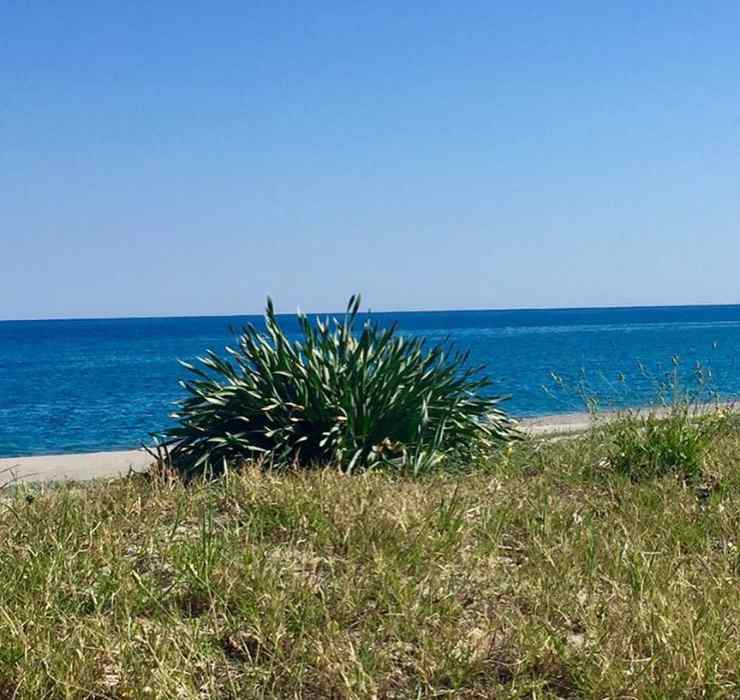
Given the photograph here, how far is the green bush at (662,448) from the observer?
7.86 metres

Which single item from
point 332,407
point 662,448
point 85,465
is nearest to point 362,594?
point 662,448

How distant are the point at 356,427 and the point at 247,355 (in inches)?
61.1

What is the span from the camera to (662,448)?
801 cm

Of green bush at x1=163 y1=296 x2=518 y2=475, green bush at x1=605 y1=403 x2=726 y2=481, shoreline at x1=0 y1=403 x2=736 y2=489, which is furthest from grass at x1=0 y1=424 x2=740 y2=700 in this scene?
shoreline at x1=0 y1=403 x2=736 y2=489

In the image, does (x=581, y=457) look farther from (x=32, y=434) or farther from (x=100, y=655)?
(x=32, y=434)

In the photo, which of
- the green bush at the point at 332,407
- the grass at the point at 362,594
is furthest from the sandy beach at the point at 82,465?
the grass at the point at 362,594

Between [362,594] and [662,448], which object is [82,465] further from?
[362,594]

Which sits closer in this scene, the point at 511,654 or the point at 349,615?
the point at 511,654

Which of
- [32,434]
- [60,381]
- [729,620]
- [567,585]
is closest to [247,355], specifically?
[567,585]

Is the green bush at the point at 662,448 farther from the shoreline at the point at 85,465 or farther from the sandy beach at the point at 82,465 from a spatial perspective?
the sandy beach at the point at 82,465

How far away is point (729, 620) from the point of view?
14.9 feet

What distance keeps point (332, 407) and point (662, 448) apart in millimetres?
2865

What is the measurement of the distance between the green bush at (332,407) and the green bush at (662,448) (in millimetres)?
1632

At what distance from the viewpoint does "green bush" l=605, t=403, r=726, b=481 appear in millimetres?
7863
